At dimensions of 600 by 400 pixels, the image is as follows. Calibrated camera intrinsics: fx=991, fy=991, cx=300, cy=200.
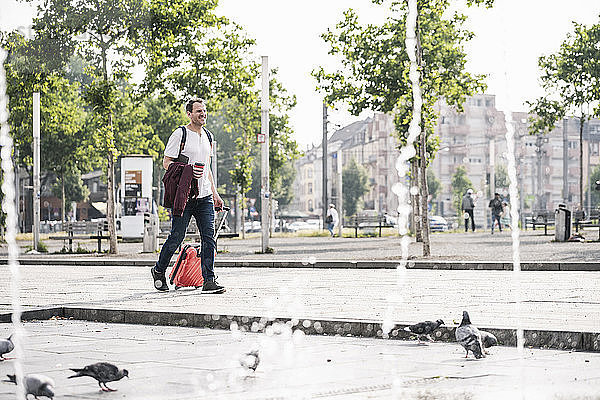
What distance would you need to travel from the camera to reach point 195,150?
1049 centimetres

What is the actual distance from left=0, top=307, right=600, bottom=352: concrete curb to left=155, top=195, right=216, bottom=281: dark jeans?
1580 mm

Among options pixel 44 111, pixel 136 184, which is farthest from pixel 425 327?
pixel 44 111

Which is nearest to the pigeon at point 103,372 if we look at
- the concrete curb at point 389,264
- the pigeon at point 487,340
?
the pigeon at point 487,340

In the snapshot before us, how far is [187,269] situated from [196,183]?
1222 millimetres

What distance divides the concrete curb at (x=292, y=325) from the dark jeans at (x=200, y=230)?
1.58 meters

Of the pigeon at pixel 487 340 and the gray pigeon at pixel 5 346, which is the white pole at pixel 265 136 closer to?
the pigeon at pixel 487 340

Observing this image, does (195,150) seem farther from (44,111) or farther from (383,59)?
(44,111)

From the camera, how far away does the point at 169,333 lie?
788cm

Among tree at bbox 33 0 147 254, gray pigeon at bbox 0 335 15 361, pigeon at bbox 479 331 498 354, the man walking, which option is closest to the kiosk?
tree at bbox 33 0 147 254

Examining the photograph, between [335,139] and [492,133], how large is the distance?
108ft

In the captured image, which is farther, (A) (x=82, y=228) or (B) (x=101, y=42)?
(A) (x=82, y=228)

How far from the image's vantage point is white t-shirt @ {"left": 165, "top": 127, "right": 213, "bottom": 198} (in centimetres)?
1043

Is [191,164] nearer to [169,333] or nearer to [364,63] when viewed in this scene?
[169,333]

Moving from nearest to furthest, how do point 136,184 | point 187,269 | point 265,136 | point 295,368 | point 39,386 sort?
point 39,386
point 295,368
point 187,269
point 265,136
point 136,184
